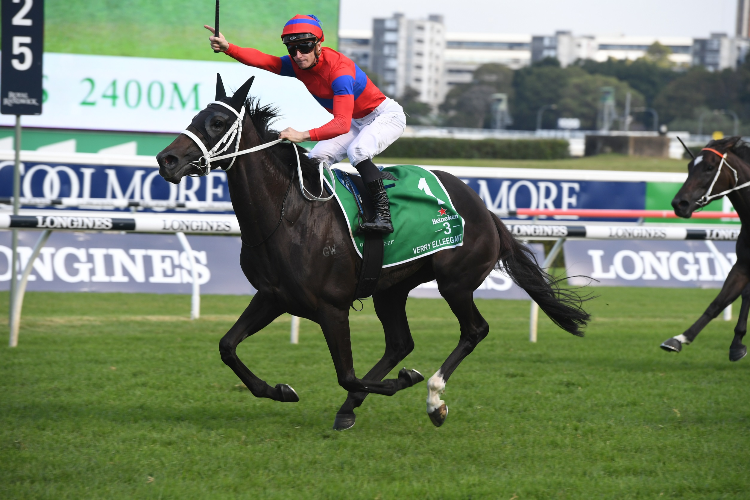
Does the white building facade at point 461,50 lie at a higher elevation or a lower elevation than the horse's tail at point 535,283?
higher

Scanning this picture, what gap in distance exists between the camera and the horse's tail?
5.25 metres

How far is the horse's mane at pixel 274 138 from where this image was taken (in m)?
4.39

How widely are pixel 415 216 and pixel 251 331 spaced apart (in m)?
1.06

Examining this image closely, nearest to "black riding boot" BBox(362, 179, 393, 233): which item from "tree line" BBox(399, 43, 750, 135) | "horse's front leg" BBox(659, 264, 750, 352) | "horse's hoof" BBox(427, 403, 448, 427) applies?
"horse's hoof" BBox(427, 403, 448, 427)

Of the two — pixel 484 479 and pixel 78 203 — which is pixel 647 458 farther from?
pixel 78 203

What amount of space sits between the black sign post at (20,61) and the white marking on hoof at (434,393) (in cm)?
360

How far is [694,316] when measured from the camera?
938cm

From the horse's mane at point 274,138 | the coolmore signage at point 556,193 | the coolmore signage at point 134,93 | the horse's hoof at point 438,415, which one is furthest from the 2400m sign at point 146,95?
the horse's hoof at point 438,415

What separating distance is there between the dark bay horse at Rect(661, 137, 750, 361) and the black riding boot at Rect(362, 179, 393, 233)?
293cm

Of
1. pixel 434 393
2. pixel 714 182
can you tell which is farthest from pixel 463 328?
pixel 714 182

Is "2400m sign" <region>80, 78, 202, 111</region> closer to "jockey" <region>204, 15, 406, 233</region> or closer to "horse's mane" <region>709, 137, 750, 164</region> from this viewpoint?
"horse's mane" <region>709, 137, 750, 164</region>

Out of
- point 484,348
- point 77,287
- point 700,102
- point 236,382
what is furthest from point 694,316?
point 700,102

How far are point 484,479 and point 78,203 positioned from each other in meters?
6.13

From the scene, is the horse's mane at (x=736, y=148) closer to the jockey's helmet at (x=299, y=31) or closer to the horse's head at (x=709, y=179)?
the horse's head at (x=709, y=179)
